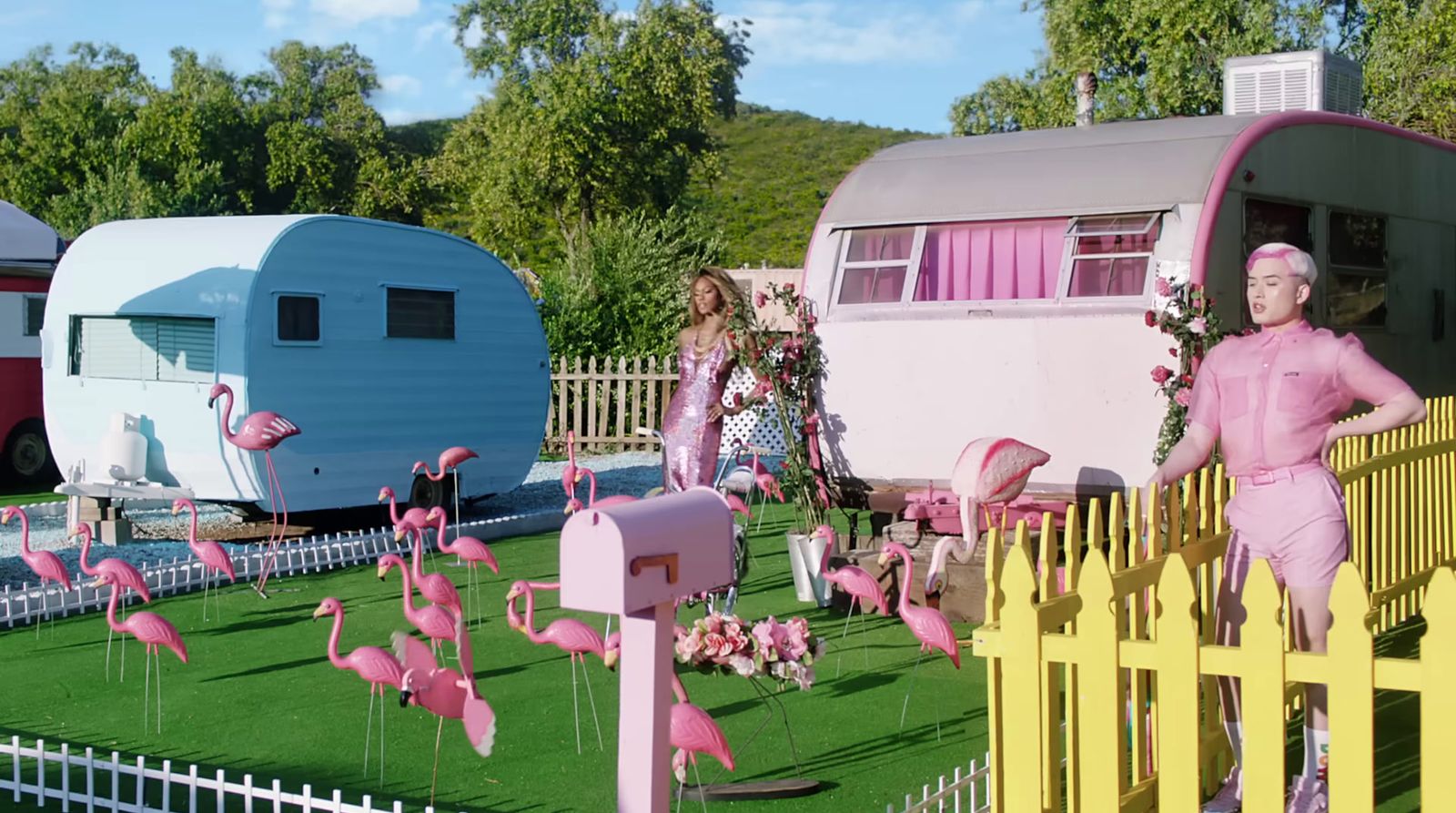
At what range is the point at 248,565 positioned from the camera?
9641mm

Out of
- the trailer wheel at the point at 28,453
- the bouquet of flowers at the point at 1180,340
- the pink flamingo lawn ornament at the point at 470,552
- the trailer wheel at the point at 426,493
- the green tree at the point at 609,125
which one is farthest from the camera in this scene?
the green tree at the point at 609,125

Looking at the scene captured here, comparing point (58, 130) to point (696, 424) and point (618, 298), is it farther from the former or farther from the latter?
point (696, 424)

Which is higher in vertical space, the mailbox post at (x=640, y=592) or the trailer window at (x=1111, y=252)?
the trailer window at (x=1111, y=252)

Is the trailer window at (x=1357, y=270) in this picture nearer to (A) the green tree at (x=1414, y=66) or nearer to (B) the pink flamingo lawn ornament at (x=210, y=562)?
(B) the pink flamingo lawn ornament at (x=210, y=562)

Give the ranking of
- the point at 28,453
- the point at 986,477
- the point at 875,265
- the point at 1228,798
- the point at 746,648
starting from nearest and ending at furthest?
the point at 1228,798 → the point at 746,648 → the point at 986,477 → the point at 875,265 → the point at 28,453

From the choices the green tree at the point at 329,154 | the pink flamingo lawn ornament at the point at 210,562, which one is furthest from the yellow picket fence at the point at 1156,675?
the green tree at the point at 329,154

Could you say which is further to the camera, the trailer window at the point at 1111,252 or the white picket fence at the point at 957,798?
the trailer window at the point at 1111,252

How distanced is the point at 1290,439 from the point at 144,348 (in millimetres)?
8965

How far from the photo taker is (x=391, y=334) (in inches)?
465

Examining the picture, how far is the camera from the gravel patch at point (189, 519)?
10.7m

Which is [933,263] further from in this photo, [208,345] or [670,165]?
[670,165]

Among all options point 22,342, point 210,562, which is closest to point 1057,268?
point 210,562

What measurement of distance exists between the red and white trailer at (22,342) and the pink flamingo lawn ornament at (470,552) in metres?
7.56

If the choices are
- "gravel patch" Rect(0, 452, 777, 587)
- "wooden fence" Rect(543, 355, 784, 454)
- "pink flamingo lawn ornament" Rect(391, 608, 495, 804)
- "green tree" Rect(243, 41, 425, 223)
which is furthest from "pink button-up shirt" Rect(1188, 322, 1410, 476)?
"green tree" Rect(243, 41, 425, 223)
